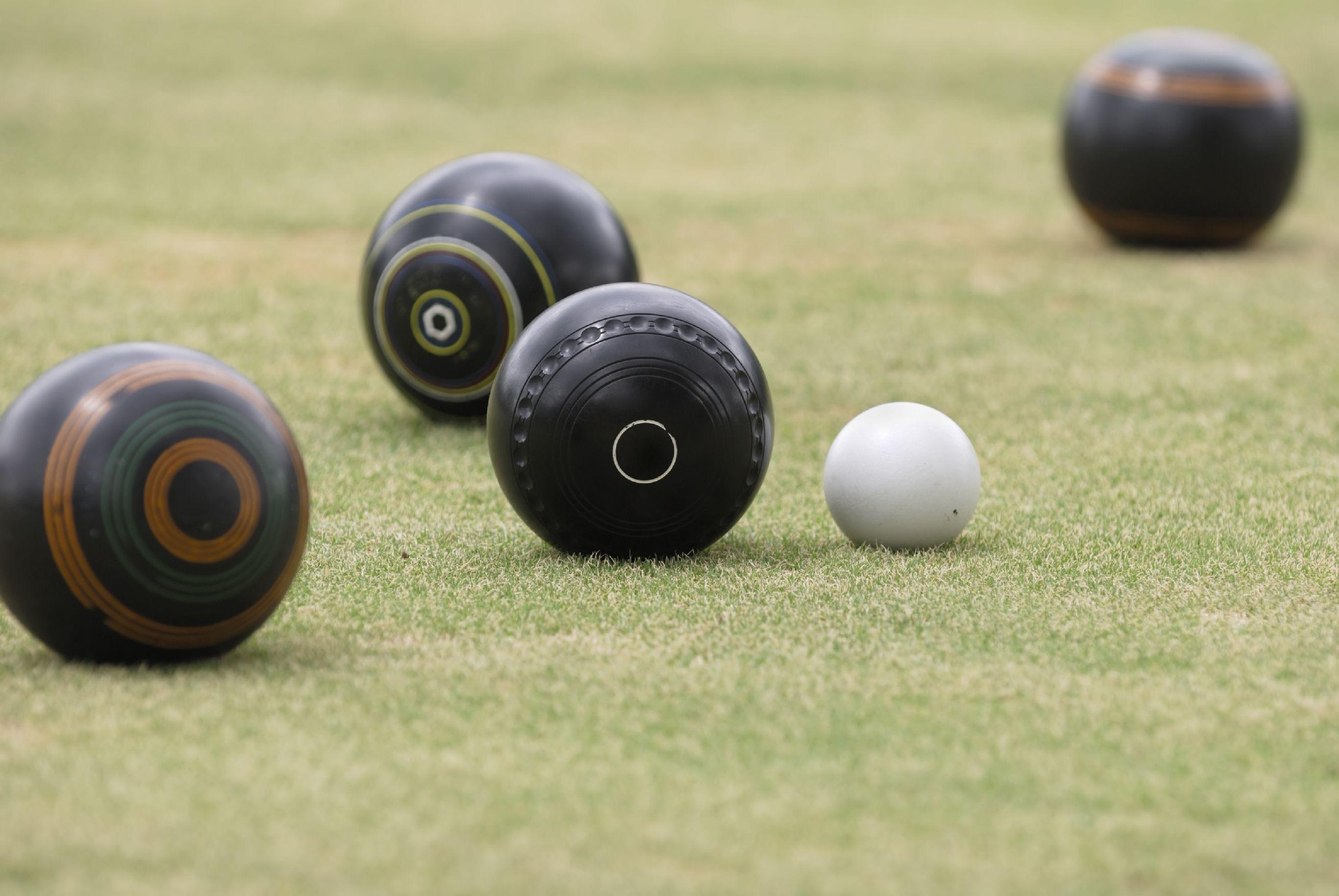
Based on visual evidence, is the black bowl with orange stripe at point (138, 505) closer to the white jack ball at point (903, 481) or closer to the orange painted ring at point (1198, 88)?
the white jack ball at point (903, 481)

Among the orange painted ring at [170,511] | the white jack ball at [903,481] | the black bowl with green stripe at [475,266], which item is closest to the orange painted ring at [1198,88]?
the black bowl with green stripe at [475,266]

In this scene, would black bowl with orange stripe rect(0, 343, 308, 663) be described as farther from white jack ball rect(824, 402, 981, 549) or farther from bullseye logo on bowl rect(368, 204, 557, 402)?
bullseye logo on bowl rect(368, 204, 557, 402)

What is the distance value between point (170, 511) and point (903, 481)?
2801 mm

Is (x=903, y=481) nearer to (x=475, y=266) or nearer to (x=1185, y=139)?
(x=475, y=266)

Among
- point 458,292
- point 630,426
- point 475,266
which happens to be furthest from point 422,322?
point 630,426

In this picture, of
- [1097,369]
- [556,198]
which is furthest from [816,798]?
[1097,369]

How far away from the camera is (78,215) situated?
13.6 m

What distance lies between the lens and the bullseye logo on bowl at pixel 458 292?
8.16 meters

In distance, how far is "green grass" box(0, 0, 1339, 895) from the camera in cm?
407

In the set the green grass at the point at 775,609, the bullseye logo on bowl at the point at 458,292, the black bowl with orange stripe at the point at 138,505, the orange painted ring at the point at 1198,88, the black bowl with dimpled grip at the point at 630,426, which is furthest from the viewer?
the orange painted ring at the point at 1198,88

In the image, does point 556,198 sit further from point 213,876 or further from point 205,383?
point 213,876

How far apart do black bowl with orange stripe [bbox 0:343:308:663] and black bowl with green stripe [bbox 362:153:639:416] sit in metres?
3.14

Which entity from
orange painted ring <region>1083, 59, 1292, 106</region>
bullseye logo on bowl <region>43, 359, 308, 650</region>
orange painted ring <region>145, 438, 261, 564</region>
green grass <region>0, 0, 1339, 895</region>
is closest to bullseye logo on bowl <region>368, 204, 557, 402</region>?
green grass <region>0, 0, 1339, 895</region>

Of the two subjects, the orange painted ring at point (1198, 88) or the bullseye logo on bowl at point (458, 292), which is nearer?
the bullseye logo on bowl at point (458, 292)
